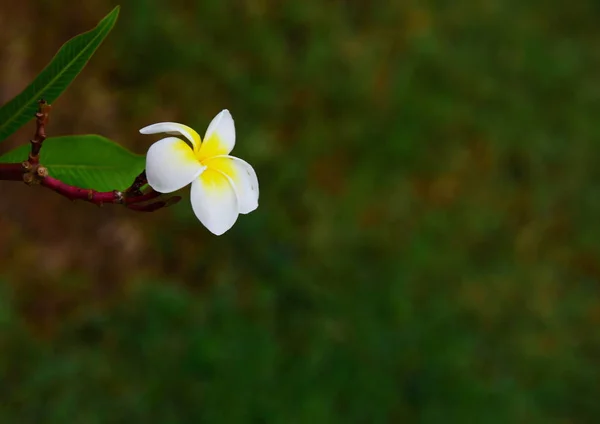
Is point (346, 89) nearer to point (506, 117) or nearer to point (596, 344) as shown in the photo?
point (506, 117)

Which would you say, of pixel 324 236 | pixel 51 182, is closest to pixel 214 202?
pixel 51 182

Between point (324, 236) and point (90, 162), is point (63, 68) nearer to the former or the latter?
point (90, 162)

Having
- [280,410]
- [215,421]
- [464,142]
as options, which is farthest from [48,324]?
[464,142]

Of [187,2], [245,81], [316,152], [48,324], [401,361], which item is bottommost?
[401,361]

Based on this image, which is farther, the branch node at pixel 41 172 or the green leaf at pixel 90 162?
the green leaf at pixel 90 162

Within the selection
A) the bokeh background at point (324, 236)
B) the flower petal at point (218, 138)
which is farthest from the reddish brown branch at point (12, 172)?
the bokeh background at point (324, 236)

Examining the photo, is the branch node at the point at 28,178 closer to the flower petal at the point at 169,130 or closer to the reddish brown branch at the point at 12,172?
the reddish brown branch at the point at 12,172
